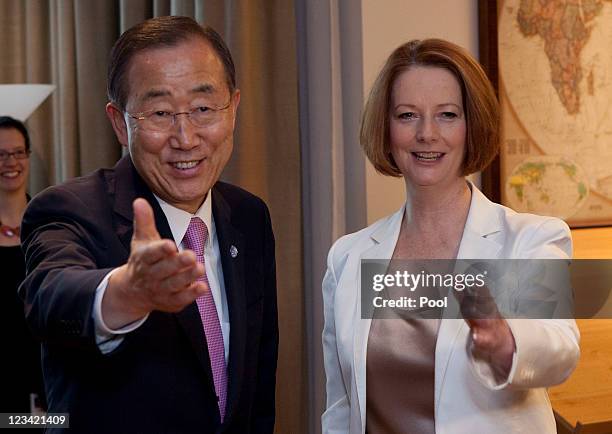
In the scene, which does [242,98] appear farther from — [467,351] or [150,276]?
[150,276]

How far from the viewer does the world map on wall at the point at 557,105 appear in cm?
238

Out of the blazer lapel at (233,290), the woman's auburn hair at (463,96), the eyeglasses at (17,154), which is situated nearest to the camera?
the blazer lapel at (233,290)

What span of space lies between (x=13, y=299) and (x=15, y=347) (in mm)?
137

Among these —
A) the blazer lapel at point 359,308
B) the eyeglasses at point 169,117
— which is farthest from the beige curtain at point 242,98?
the eyeglasses at point 169,117

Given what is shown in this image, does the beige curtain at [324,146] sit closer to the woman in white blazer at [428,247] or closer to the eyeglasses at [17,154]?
the woman in white blazer at [428,247]

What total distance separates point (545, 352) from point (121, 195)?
0.77 m

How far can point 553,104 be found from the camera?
7.95ft

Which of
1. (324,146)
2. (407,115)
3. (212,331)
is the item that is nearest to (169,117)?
(212,331)

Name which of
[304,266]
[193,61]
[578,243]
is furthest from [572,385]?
[193,61]

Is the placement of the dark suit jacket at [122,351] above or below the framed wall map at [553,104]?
below

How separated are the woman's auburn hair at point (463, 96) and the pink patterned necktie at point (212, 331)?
53 cm

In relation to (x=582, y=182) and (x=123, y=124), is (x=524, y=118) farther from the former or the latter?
(x=123, y=124)

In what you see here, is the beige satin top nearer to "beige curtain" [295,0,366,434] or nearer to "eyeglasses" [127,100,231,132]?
"eyeglasses" [127,100,231,132]

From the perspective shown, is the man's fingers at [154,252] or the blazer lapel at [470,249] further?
the blazer lapel at [470,249]
